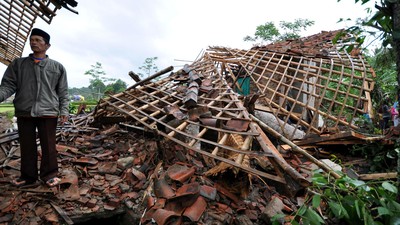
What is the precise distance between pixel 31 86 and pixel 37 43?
378 mm

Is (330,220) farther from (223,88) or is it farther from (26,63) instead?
(26,63)

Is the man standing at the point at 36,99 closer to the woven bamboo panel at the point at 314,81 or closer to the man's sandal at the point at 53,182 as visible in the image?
the man's sandal at the point at 53,182

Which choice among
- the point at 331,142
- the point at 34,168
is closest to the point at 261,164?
the point at 331,142

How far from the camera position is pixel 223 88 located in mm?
3619

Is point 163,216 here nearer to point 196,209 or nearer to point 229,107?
point 196,209

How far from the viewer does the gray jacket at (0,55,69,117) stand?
2053mm

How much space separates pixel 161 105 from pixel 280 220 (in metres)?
2.09

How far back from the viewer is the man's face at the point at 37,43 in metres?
2.03

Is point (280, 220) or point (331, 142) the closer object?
point (280, 220)

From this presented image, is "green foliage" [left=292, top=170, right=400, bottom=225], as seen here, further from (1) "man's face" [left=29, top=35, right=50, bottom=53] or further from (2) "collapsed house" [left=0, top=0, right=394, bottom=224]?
(1) "man's face" [left=29, top=35, right=50, bottom=53]

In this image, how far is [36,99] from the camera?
206 cm

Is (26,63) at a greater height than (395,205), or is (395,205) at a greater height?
(26,63)

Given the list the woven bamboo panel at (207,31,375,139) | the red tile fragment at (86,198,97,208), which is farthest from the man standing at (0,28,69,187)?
the woven bamboo panel at (207,31,375,139)

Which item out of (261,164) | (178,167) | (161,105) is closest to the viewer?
(178,167)
